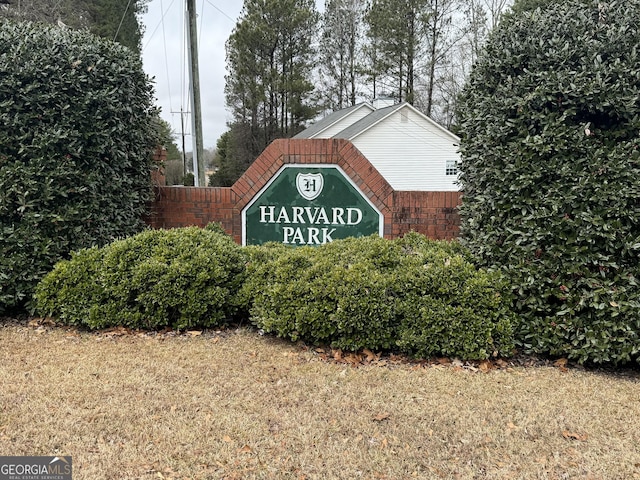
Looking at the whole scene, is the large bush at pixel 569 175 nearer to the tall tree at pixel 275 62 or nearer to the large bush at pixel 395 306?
the large bush at pixel 395 306

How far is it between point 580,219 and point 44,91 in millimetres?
5216

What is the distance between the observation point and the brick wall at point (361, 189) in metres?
5.78

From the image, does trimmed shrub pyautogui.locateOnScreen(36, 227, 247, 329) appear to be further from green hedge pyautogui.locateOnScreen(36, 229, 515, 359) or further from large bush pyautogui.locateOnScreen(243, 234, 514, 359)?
large bush pyautogui.locateOnScreen(243, 234, 514, 359)

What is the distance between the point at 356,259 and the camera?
4348 millimetres

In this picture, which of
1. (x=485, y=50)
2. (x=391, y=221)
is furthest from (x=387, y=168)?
(x=485, y=50)

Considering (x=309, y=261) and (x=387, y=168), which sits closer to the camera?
(x=309, y=261)

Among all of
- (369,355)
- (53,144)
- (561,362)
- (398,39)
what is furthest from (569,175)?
(398,39)

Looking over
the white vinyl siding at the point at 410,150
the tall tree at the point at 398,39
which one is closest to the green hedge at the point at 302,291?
the white vinyl siding at the point at 410,150

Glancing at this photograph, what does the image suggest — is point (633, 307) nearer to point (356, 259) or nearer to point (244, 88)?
point (356, 259)

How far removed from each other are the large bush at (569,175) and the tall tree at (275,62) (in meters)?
27.6

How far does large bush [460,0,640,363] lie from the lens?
143 inches

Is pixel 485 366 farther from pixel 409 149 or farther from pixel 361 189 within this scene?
pixel 409 149

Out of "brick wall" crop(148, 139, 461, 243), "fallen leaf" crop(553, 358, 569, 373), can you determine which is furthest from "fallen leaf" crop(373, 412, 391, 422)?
"brick wall" crop(148, 139, 461, 243)

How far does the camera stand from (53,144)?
478 centimetres
